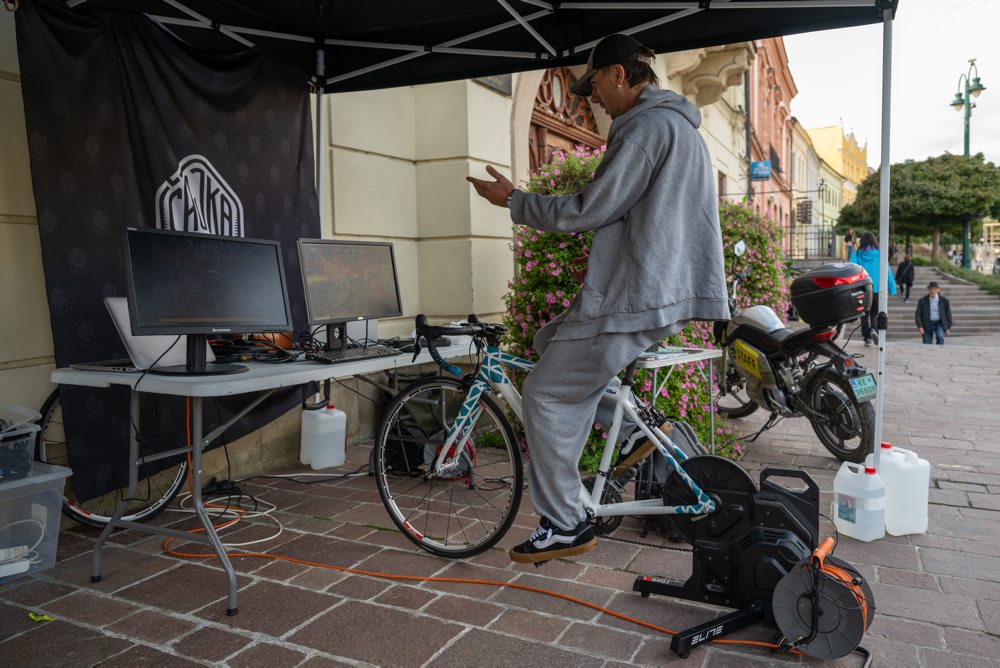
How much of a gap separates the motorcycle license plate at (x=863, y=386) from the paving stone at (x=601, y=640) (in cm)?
263

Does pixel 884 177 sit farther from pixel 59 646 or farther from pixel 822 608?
pixel 59 646

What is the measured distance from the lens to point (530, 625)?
2668mm

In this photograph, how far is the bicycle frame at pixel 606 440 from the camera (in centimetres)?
287

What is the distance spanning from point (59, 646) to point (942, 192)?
35.6m

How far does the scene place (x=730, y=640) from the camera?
2.50 m

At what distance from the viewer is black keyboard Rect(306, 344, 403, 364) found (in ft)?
11.3

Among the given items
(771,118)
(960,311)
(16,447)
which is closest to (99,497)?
(16,447)

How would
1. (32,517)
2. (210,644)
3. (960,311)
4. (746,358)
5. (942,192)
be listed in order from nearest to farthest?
(210,644)
(32,517)
(746,358)
(960,311)
(942,192)

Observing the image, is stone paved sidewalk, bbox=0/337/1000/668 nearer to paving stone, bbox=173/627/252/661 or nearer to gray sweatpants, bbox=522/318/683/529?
paving stone, bbox=173/627/252/661

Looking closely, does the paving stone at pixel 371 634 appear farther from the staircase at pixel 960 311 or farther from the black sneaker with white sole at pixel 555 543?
the staircase at pixel 960 311

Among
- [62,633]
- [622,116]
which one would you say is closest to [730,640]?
[622,116]

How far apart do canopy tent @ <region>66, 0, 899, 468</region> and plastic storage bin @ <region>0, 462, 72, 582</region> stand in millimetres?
2198

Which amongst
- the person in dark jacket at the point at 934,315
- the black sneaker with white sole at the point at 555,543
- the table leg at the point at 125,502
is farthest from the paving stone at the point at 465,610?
the person in dark jacket at the point at 934,315

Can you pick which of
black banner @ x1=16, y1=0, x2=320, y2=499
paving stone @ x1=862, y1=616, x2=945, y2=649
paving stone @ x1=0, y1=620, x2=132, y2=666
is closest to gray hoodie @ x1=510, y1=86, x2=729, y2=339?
paving stone @ x1=862, y1=616, x2=945, y2=649
